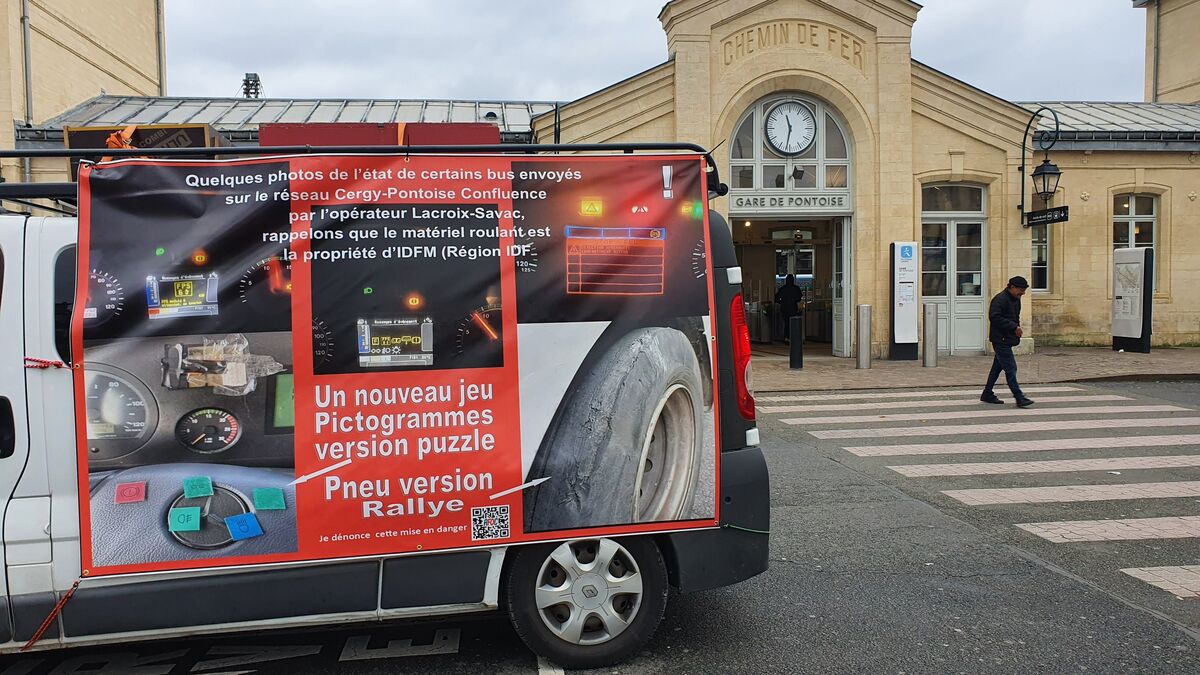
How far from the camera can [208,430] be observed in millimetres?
3055

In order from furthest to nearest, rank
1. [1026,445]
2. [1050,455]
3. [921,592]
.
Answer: [1026,445] < [1050,455] < [921,592]

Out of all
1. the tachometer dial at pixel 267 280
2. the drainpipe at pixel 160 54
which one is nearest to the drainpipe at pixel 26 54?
the drainpipe at pixel 160 54

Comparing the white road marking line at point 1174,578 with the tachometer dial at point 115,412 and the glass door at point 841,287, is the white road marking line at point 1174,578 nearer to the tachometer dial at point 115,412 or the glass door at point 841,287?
the tachometer dial at point 115,412

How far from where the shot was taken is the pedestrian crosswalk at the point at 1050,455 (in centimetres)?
555

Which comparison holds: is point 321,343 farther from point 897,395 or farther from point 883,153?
point 883,153

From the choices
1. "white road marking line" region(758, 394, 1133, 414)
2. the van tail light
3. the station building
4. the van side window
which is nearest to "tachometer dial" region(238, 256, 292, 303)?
the van side window

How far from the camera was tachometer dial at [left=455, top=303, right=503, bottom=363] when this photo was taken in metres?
3.25

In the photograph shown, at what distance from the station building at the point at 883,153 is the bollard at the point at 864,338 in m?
0.10

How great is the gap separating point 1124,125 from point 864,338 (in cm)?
1074

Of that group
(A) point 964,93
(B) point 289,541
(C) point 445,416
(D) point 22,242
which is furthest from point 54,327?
(A) point 964,93

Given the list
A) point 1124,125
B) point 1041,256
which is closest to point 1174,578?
point 1041,256

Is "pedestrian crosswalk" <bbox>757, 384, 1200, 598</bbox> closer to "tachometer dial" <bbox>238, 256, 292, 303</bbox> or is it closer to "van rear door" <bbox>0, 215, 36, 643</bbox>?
"tachometer dial" <bbox>238, 256, 292, 303</bbox>

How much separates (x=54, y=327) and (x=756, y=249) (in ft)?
73.3

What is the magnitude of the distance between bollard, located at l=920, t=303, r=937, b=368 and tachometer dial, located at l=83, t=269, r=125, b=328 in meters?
15.0
